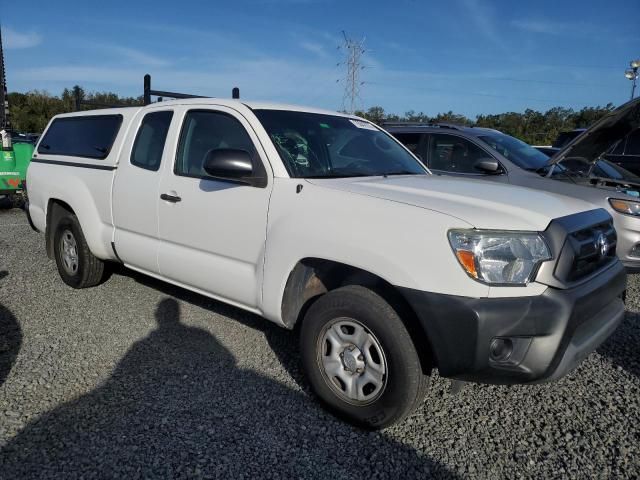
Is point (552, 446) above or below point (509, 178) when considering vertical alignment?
below

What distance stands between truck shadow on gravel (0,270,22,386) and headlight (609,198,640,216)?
5.54 meters

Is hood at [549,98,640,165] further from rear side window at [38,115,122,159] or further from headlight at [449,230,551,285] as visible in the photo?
rear side window at [38,115,122,159]

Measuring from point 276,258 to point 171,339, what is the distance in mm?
1456

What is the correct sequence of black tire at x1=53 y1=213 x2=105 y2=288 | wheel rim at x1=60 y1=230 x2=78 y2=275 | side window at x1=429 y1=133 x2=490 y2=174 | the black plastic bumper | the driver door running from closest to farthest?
the black plastic bumper
the driver door
black tire at x1=53 y1=213 x2=105 y2=288
wheel rim at x1=60 y1=230 x2=78 y2=275
side window at x1=429 y1=133 x2=490 y2=174

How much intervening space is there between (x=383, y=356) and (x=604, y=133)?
10.8ft

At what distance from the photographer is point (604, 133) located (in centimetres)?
450

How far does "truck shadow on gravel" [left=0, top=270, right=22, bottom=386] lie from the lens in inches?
135

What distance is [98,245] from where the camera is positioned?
4.57 m

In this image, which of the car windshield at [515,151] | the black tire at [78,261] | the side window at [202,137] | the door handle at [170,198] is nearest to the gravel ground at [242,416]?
the black tire at [78,261]

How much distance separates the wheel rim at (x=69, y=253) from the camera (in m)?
5.10

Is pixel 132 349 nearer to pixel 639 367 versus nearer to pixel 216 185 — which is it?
pixel 216 185

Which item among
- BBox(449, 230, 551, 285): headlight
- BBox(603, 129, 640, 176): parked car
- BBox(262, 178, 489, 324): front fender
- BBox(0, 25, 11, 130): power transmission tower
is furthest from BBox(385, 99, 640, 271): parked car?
BBox(0, 25, 11, 130): power transmission tower

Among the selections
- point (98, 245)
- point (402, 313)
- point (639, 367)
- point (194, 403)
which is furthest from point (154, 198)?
point (639, 367)

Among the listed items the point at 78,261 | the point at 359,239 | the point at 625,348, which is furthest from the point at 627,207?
the point at 78,261
